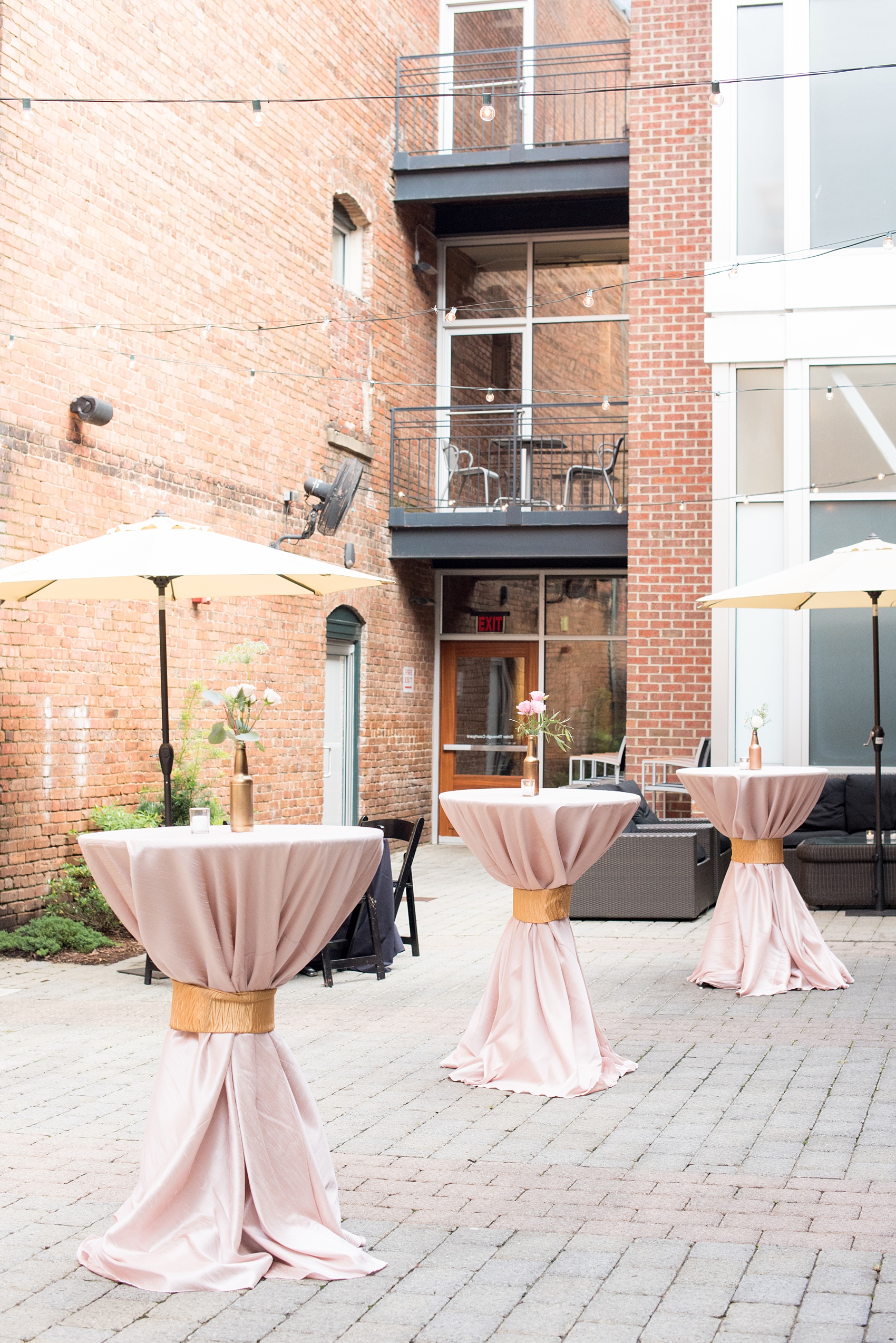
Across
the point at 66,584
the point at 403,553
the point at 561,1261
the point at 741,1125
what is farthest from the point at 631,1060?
the point at 403,553

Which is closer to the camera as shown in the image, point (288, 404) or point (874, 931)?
point (874, 931)

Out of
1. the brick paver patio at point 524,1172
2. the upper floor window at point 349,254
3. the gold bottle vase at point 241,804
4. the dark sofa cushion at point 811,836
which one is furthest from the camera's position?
the upper floor window at point 349,254

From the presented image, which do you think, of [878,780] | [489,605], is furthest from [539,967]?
[489,605]

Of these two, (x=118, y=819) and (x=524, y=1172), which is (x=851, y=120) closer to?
(x=118, y=819)

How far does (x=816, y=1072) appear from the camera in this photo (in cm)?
508

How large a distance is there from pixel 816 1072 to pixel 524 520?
315 inches

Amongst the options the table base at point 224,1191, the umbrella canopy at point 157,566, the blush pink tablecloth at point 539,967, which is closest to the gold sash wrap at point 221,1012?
the table base at point 224,1191

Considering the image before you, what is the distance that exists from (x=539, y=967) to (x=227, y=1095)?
1955 mm

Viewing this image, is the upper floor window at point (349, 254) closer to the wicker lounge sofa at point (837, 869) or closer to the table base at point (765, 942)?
the wicker lounge sofa at point (837, 869)

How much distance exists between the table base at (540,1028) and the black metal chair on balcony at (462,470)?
8.54 m

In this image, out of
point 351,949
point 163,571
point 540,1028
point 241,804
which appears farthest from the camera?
point 351,949

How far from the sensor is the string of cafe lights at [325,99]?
817 cm

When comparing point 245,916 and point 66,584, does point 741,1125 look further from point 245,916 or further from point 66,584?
point 66,584

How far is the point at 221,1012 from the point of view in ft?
10.9
